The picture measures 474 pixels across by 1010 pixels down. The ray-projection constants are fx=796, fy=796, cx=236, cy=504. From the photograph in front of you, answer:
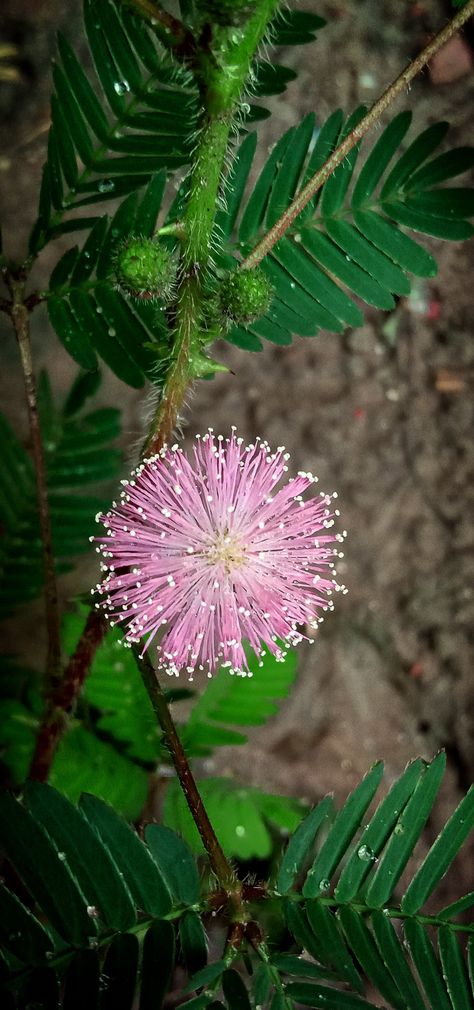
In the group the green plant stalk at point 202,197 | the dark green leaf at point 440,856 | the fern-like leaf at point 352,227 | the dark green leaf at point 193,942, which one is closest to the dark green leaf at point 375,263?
the fern-like leaf at point 352,227

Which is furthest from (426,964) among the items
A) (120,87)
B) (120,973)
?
(120,87)

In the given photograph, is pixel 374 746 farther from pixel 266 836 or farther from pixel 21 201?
pixel 21 201

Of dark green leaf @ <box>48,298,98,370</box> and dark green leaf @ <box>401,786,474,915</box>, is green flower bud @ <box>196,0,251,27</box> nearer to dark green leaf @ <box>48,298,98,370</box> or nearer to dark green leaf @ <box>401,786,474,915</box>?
dark green leaf @ <box>48,298,98,370</box>

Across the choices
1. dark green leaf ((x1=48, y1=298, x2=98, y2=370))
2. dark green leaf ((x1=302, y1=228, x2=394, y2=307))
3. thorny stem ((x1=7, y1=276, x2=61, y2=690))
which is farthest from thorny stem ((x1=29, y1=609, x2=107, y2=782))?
dark green leaf ((x1=302, y1=228, x2=394, y2=307))

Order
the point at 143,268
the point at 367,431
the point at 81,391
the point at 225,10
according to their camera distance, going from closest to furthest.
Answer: the point at 225,10 → the point at 143,268 → the point at 81,391 → the point at 367,431

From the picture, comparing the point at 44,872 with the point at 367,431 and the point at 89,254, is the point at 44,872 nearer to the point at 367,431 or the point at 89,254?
the point at 89,254

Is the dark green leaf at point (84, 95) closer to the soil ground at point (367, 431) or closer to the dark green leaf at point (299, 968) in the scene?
the soil ground at point (367, 431)
